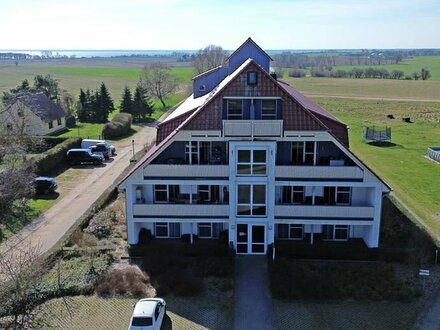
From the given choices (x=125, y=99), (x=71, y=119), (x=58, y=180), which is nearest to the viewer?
(x=58, y=180)

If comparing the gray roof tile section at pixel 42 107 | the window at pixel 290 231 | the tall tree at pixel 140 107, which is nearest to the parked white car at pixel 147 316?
the window at pixel 290 231

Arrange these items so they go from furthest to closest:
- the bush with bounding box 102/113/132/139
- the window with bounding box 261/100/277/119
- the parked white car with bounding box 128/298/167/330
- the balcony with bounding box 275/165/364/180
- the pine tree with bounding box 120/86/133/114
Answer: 1. the pine tree with bounding box 120/86/133/114
2. the bush with bounding box 102/113/132/139
3. the balcony with bounding box 275/165/364/180
4. the window with bounding box 261/100/277/119
5. the parked white car with bounding box 128/298/167/330

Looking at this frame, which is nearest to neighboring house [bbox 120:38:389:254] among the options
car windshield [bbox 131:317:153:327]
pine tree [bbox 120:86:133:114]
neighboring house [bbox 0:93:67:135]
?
car windshield [bbox 131:317:153:327]

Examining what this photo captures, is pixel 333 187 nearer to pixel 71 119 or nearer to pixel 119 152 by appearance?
pixel 119 152

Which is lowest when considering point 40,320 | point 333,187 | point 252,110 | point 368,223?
point 40,320

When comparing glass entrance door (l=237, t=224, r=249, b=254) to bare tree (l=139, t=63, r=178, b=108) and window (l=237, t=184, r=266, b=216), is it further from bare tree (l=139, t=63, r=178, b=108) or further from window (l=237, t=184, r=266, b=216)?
bare tree (l=139, t=63, r=178, b=108)

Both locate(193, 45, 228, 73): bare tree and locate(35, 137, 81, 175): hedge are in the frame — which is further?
locate(193, 45, 228, 73): bare tree

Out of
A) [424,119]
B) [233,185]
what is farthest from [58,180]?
[424,119]
